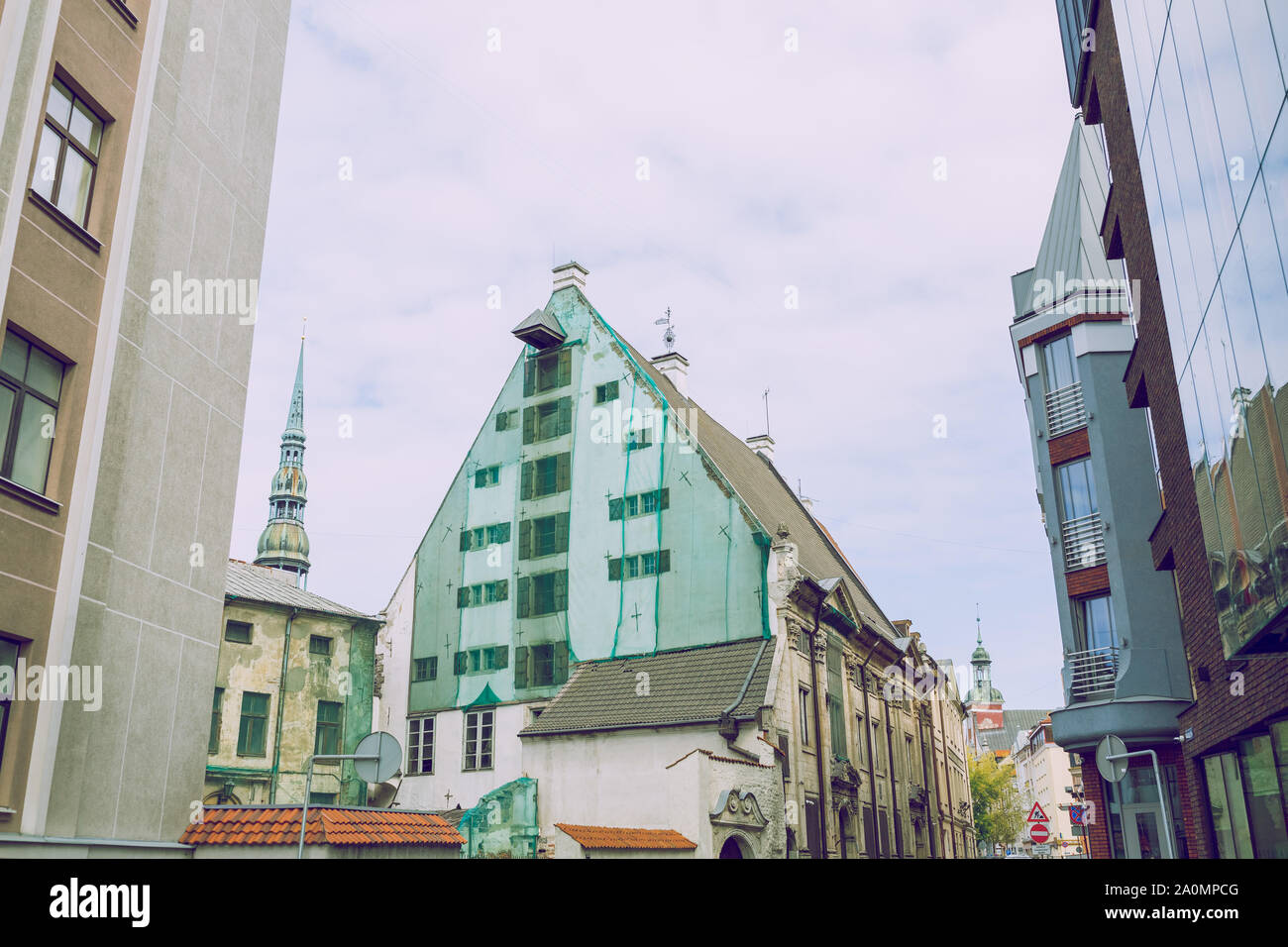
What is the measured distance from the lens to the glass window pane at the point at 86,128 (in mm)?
15008

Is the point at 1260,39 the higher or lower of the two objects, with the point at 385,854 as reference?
higher

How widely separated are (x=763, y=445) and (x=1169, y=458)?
113 feet

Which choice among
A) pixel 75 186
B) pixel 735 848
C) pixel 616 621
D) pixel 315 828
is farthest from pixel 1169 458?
pixel 75 186

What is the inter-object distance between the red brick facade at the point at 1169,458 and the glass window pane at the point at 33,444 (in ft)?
61.6

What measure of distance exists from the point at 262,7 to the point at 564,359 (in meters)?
20.0

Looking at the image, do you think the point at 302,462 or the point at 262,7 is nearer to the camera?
the point at 262,7

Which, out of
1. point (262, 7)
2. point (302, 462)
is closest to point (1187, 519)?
point (262, 7)

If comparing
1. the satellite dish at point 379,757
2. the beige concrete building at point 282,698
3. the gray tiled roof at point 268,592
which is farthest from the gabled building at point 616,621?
the satellite dish at point 379,757

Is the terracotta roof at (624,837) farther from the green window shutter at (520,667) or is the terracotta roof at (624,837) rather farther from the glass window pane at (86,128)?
the glass window pane at (86,128)

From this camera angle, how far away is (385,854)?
1556 cm

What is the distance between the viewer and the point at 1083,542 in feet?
93.8
